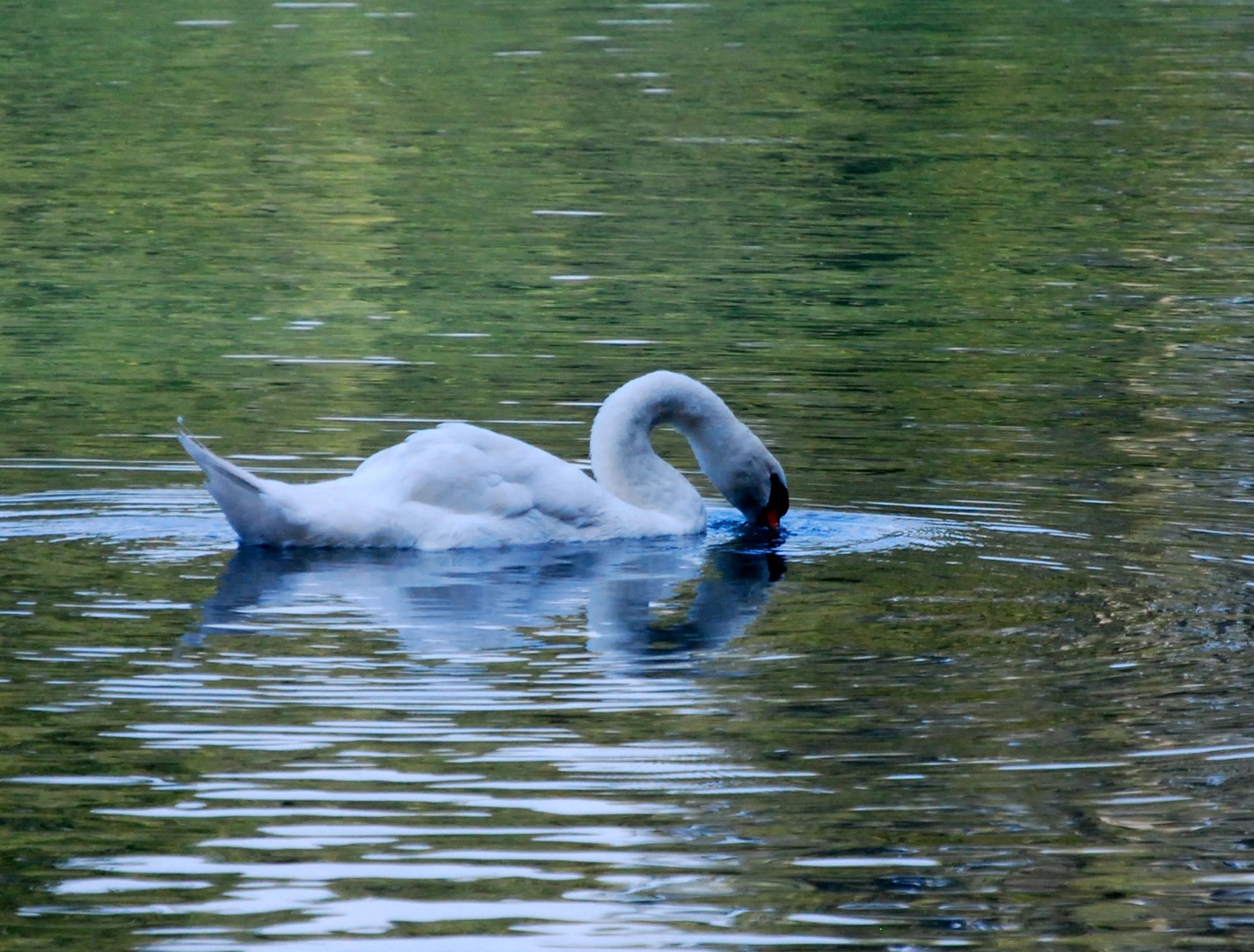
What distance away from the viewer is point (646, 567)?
34.9 ft

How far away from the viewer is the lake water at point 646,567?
6535 mm

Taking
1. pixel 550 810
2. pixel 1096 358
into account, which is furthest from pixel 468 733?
pixel 1096 358

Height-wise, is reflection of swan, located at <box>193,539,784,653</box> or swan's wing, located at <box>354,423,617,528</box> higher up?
swan's wing, located at <box>354,423,617,528</box>

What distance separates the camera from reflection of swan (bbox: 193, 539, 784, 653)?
30.1 feet

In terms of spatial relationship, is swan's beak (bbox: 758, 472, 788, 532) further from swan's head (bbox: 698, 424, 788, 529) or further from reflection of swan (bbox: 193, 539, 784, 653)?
reflection of swan (bbox: 193, 539, 784, 653)

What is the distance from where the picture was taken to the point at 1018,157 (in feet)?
84.0

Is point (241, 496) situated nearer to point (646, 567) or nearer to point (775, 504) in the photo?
point (646, 567)

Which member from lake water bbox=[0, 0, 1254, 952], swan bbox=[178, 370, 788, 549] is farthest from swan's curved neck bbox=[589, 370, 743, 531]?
lake water bbox=[0, 0, 1254, 952]

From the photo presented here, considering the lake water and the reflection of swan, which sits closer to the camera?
the lake water

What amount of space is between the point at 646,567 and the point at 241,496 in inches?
70.4

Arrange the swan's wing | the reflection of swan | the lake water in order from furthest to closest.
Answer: the swan's wing
the reflection of swan
the lake water

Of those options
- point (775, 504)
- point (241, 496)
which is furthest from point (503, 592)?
point (775, 504)

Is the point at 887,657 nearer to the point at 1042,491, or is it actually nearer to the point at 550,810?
the point at 550,810

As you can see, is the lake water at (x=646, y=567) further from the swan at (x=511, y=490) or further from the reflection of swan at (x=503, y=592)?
the swan at (x=511, y=490)
